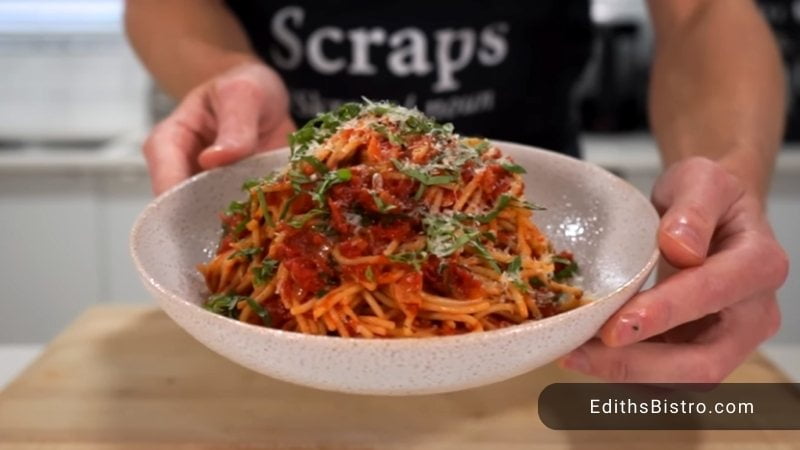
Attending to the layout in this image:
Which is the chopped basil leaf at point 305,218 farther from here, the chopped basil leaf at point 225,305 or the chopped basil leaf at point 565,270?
the chopped basil leaf at point 565,270

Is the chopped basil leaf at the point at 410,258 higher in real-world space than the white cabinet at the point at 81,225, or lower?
higher

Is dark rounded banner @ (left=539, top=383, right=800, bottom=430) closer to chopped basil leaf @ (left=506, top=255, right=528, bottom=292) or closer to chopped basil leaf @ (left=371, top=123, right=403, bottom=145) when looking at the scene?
chopped basil leaf @ (left=506, top=255, right=528, bottom=292)

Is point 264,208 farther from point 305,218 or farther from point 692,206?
point 692,206

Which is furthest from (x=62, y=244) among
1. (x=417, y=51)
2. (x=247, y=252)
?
(x=247, y=252)

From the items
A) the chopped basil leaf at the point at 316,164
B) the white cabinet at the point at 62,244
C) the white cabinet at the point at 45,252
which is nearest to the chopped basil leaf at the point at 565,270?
the chopped basil leaf at the point at 316,164

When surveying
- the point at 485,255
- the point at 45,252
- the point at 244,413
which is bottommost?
the point at 45,252

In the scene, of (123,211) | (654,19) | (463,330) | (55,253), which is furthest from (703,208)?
(55,253)
